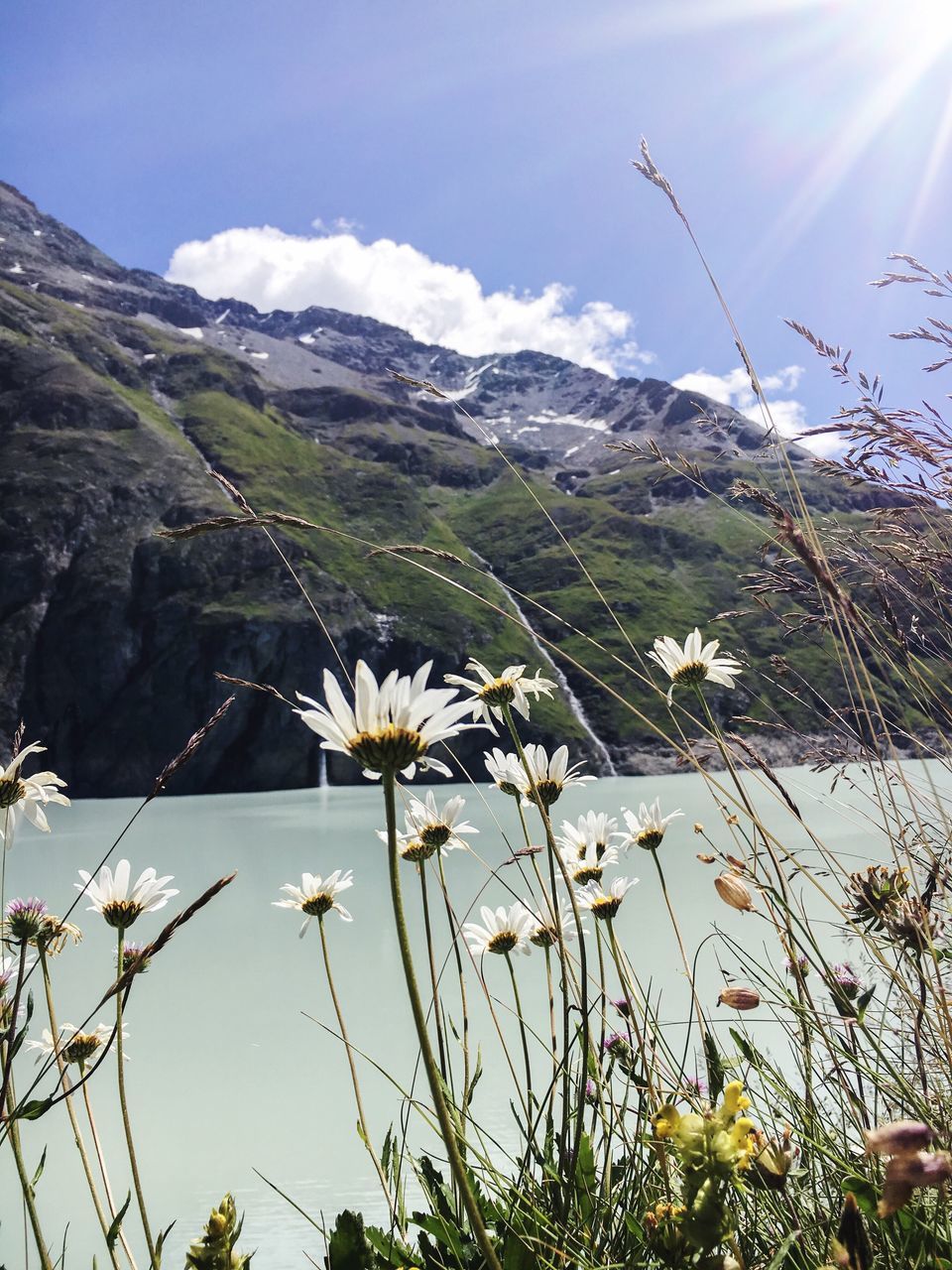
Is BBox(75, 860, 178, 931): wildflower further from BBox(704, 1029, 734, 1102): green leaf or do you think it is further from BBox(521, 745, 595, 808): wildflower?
BBox(704, 1029, 734, 1102): green leaf

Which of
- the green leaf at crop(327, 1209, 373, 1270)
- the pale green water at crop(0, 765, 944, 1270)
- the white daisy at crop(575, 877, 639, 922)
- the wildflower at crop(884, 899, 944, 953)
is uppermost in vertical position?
the wildflower at crop(884, 899, 944, 953)

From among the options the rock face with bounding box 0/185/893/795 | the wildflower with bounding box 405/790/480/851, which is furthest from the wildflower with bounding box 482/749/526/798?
the rock face with bounding box 0/185/893/795

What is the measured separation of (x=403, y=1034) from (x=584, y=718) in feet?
274

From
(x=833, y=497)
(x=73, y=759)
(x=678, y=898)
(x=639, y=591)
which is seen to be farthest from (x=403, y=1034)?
(x=833, y=497)

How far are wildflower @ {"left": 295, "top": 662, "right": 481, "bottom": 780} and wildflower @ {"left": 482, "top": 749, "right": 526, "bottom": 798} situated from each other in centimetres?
117

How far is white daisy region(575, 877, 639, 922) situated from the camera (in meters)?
2.20

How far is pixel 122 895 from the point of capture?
2164 mm

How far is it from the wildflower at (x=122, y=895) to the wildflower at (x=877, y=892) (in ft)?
5.61

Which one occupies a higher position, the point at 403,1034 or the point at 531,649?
the point at 531,649

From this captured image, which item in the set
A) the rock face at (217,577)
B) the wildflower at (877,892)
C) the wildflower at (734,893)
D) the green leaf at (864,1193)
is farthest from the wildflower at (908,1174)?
the rock face at (217,577)

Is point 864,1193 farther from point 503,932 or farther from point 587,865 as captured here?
point 503,932

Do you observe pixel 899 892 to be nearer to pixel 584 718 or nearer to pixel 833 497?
pixel 584 718

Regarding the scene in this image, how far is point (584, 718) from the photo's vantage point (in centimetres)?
9350

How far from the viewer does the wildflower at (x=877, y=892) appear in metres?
1.72
